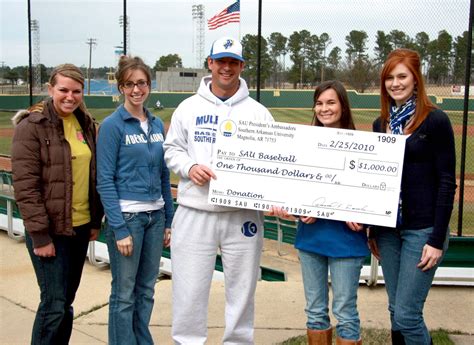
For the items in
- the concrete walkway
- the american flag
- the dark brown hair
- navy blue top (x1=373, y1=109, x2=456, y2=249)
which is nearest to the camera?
navy blue top (x1=373, y1=109, x2=456, y2=249)

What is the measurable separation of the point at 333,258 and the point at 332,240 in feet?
0.31

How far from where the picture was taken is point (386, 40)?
892 centimetres

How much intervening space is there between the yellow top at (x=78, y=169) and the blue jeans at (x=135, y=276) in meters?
0.19

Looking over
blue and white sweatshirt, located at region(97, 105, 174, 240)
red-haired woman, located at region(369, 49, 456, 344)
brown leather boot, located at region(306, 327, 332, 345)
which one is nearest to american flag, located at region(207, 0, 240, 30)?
blue and white sweatshirt, located at region(97, 105, 174, 240)

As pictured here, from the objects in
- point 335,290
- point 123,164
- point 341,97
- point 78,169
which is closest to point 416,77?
point 341,97

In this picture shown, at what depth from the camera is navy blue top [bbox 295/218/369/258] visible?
9.39 feet

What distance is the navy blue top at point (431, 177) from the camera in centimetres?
268

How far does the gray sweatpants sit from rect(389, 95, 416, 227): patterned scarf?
0.83 metres

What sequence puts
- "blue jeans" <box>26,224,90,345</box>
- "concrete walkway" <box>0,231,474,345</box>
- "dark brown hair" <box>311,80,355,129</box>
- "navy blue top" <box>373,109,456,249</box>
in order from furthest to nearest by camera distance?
"concrete walkway" <box>0,231,474,345</box>, "blue jeans" <box>26,224,90,345</box>, "dark brown hair" <box>311,80,355,129</box>, "navy blue top" <box>373,109,456,249</box>

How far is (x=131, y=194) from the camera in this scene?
→ 3.16 m

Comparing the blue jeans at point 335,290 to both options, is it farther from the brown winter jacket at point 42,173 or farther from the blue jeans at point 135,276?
the brown winter jacket at point 42,173

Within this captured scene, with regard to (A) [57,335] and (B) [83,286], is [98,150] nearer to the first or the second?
(A) [57,335]

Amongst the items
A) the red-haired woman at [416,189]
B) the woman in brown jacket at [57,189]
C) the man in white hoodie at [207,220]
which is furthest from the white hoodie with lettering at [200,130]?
the red-haired woman at [416,189]

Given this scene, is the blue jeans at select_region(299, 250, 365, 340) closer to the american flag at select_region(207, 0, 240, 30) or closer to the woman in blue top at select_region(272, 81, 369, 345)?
the woman in blue top at select_region(272, 81, 369, 345)
